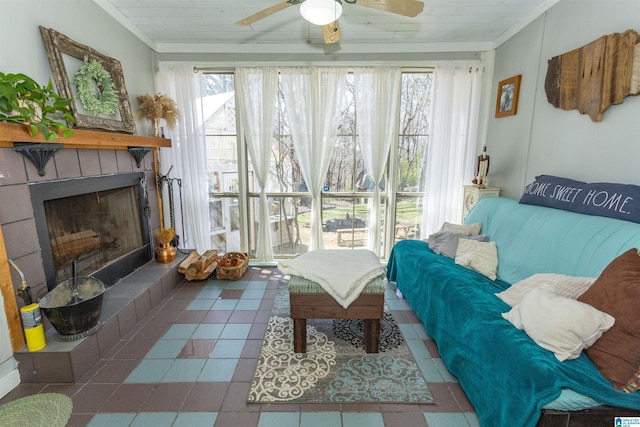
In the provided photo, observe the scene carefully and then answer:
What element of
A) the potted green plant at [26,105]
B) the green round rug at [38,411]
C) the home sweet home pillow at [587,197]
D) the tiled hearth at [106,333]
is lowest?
the green round rug at [38,411]

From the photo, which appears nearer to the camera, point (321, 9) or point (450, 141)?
point (321, 9)

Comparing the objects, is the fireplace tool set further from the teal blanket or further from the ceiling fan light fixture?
the teal blanket

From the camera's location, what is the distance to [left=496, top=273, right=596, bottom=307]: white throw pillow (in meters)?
1.52

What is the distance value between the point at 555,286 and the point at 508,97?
2.14m

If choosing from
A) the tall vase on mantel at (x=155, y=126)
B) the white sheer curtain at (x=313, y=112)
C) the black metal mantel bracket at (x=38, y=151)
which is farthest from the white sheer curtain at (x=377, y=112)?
the black metal mantel bracket at (x=38, y=151)

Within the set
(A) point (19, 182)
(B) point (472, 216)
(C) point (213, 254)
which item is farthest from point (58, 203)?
(B) point (472, 216)

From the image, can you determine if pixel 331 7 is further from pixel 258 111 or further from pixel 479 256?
pixel 479 256

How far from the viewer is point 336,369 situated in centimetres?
186

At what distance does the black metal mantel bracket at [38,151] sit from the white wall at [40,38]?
0.44 metres

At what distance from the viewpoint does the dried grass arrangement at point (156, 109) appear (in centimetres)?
289

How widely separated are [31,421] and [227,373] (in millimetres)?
930

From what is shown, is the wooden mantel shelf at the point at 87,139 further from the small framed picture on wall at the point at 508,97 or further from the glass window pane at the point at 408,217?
the small framed picture on wall at the point at 508,97

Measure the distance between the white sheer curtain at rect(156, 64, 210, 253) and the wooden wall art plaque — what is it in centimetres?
334

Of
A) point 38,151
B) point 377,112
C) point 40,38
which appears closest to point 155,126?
point 40,38
